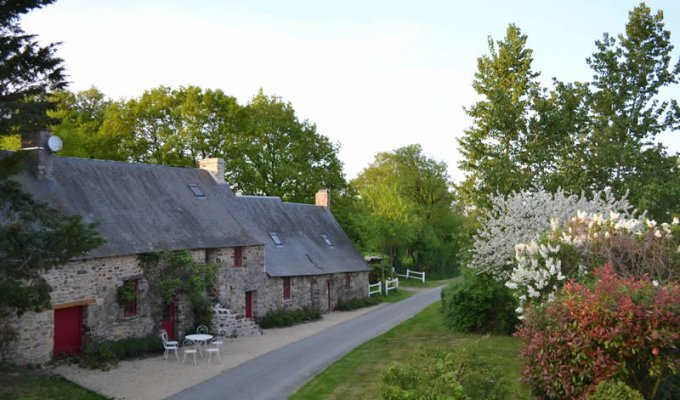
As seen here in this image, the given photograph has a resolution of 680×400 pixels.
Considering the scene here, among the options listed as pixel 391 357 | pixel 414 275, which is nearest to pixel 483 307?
pixel 391 357

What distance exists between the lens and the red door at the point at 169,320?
1986cm

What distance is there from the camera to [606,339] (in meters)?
8.86

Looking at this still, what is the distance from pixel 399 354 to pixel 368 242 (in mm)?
21218

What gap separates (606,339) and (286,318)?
17.4 metres

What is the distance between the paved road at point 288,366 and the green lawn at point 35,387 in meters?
2.36

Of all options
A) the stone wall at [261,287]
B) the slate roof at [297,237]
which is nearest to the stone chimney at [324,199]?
the slate roof at [297,237]

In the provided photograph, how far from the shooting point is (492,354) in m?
16.0

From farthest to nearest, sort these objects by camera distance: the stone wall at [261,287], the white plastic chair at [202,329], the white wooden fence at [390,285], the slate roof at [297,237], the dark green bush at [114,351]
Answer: the white wooden fence at [390,285] → the slate roof at [297,237] → the stone wall at [261,287] → the white plastic chair at [202,329] → the dark green bush at [114,351]

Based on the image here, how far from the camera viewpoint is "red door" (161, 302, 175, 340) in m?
19.9

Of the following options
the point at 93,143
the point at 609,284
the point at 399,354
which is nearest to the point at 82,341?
the point at 399,354

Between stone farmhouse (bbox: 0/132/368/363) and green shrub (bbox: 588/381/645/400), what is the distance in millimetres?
13134

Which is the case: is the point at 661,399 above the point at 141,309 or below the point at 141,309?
below

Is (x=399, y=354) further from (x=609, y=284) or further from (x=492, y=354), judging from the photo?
(x=609, y=284)

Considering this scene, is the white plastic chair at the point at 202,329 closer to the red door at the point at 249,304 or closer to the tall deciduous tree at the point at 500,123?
the red door at the point at 249,304
